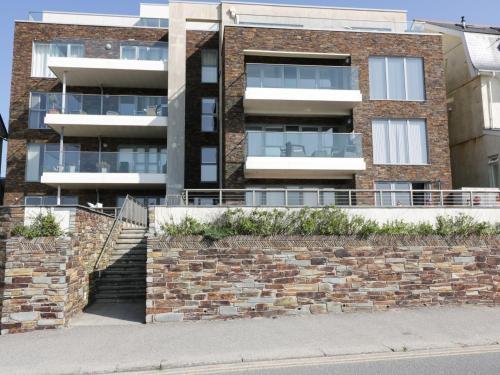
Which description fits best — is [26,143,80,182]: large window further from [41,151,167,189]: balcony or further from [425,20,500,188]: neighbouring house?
[425,20,500,188]: neighbouring house

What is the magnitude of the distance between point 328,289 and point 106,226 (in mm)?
7200

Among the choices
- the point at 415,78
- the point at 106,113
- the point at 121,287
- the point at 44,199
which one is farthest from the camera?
the point at 44,199

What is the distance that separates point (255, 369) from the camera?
6.41 m

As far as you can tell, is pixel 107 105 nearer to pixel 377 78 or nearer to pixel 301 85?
pixel 301 85

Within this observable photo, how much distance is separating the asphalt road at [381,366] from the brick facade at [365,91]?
37.8 feet

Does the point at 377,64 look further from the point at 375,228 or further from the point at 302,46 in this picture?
the point at 375,228

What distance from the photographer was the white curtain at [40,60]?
22.4m

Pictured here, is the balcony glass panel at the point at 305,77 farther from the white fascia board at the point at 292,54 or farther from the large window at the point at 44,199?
the large window at the point at 44,199

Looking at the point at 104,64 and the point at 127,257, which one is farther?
the point at 104,64

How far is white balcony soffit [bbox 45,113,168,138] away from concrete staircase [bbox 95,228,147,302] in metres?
8.00

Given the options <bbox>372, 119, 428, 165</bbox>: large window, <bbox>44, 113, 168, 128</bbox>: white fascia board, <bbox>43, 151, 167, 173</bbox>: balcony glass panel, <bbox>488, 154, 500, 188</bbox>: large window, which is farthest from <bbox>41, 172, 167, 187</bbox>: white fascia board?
<bbox>488, 154, 500, 188</bbox>: large window

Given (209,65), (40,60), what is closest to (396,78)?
(209,65)

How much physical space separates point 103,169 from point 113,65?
208 inches

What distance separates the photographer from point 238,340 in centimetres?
789
